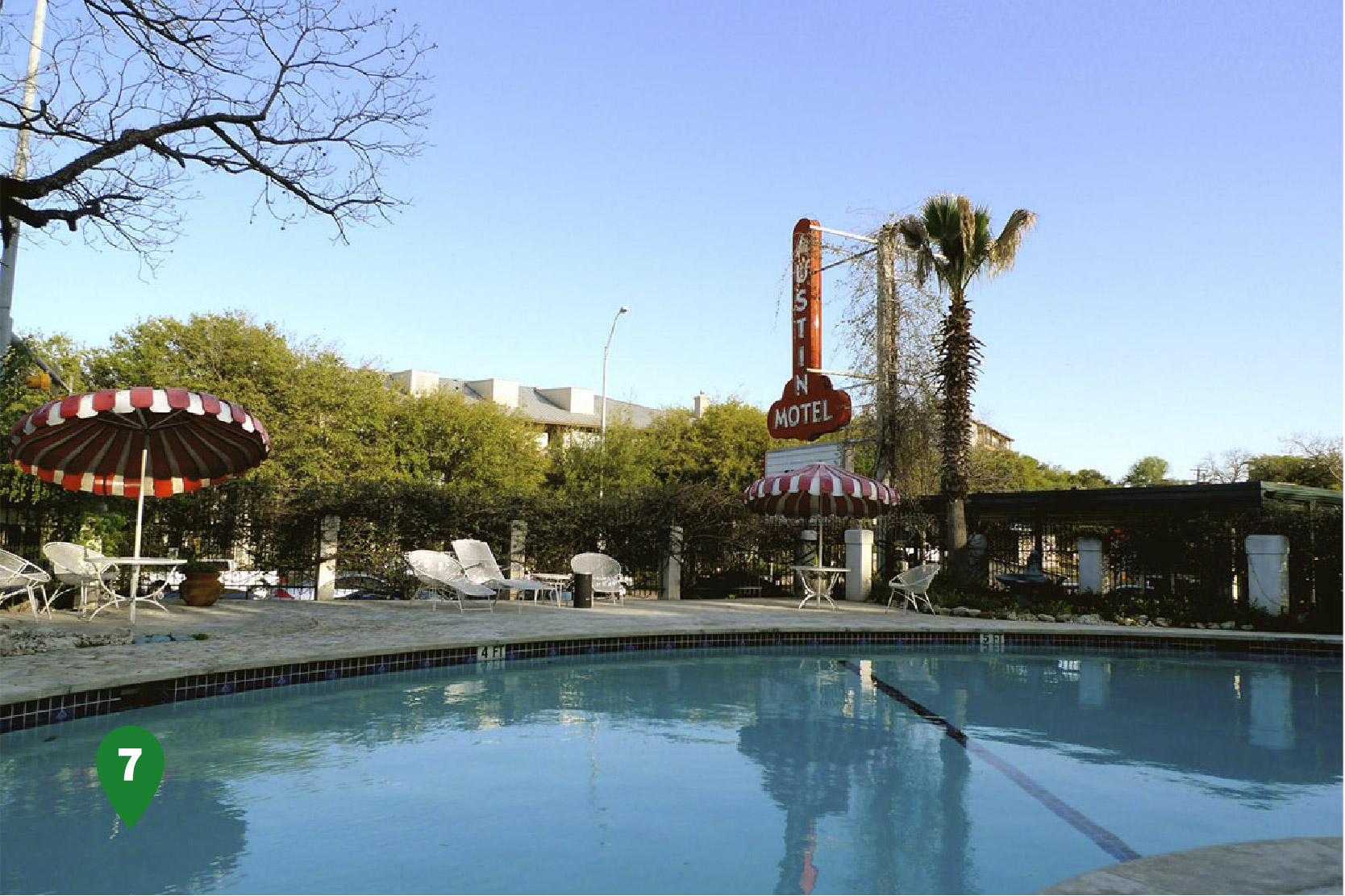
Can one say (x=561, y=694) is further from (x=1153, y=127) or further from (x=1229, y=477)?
(x=1229, y=477)

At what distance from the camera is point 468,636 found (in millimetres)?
10516

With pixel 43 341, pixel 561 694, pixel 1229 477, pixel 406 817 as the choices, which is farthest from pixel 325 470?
pixel 1229 477

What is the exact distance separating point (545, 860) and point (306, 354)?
3296 centimetres

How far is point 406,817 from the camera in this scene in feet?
15.2

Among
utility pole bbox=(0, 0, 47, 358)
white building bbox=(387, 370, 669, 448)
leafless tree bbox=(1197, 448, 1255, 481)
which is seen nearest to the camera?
utility pole bbox=(0, 0, 47, 358)

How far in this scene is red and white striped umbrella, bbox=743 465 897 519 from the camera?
1485 centimetres

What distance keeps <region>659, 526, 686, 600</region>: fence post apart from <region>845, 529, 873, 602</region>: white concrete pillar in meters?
3.45

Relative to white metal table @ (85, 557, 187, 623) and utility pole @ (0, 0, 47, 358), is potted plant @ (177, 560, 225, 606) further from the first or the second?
utility pole @ (0, 0, 47, 358)

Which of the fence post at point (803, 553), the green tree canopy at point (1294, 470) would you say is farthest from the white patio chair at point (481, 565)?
the green tree canopy at point (1294, 470)

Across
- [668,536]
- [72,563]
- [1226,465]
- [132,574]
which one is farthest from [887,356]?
[1226,465]

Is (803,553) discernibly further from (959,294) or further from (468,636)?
(468,636)

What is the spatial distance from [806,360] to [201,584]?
12.2 m

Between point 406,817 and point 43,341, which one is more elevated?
point 43,341

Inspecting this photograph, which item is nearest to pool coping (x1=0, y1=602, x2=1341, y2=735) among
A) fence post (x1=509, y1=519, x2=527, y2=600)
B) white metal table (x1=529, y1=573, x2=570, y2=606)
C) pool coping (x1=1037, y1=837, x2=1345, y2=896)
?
white metal table (x1=529, y1=573, x2=570, y2=606)
